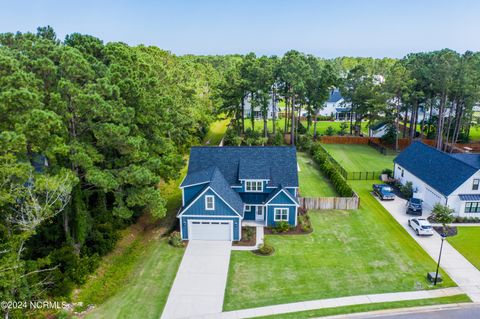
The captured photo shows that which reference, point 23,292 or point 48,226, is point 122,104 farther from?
point 23,292

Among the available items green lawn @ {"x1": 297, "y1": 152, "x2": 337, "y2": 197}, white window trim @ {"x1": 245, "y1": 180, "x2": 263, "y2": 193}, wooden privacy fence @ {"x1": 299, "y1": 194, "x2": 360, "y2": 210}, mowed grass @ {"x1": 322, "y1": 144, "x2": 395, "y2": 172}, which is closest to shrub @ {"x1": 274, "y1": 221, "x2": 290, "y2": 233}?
white window trim @ {"x1": 245, "y1": 180, "x2": 263, "y2": 193}

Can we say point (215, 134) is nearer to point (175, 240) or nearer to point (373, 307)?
point (175, 240)

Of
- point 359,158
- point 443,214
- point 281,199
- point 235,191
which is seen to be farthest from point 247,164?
point 359,158

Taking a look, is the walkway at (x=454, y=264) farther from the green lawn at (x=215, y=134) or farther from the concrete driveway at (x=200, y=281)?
the green lawn at (x=215, y=134)

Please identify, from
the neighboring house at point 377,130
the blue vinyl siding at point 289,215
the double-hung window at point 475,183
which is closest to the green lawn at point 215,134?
the neighboring house at point 377,130

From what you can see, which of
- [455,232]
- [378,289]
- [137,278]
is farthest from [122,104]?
[455,232]

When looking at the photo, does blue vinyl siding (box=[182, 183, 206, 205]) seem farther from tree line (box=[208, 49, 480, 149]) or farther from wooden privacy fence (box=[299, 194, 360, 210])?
tree line (box=[208, 49, 480, 149])
